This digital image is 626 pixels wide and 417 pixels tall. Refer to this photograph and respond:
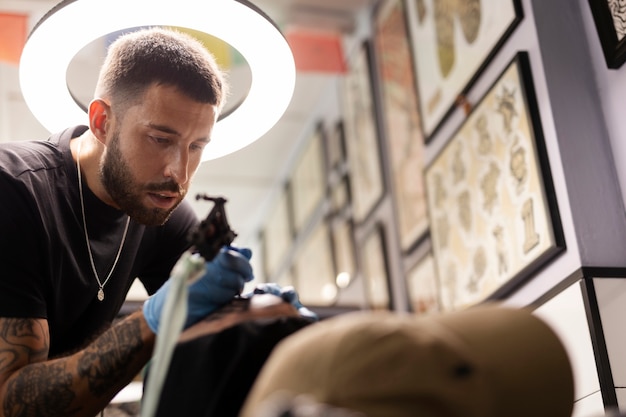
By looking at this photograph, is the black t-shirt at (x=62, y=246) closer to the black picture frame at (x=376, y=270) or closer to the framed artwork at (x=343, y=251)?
the black picture frame at (x=376, y=270)

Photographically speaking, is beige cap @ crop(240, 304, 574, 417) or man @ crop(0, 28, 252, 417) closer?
beige cap @ crop(240, 304, 574, 417)

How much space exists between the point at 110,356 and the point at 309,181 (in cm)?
382

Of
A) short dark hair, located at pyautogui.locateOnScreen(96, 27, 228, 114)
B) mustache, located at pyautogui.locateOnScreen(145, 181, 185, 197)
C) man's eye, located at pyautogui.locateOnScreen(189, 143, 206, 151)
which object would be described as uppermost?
short dark hair, located at pyautogui.locateOnScreen(96, 27, 228, 114)

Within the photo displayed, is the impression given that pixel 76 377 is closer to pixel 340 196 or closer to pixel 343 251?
pixel 343 251

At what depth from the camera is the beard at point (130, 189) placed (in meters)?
1.83

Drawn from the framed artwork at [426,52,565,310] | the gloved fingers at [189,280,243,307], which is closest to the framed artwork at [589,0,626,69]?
the framed artwork at [426,52,565,310]

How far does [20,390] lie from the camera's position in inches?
56.8

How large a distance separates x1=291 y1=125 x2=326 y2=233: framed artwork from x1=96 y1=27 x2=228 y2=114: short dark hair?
3020 millimetres

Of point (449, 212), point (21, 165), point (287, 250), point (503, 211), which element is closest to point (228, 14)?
point (21, 165)

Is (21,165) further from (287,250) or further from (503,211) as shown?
(287,250)

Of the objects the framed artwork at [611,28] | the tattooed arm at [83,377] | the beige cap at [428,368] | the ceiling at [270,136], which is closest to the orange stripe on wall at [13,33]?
the ceiling at [270,136]

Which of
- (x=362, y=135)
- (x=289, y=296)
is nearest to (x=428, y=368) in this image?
(x=289, y=296)

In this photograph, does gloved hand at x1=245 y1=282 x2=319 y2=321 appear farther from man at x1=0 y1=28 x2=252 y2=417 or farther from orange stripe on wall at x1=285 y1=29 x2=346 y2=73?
orange stripe on wall at x1=285 y1=29 x2=346 y2=73

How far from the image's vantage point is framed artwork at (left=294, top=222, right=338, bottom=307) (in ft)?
15.6
